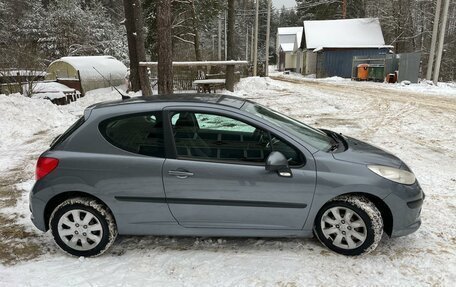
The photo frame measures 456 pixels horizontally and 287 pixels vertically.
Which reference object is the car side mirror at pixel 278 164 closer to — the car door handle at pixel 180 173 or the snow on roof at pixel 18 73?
the car door handle at pixel 180 173

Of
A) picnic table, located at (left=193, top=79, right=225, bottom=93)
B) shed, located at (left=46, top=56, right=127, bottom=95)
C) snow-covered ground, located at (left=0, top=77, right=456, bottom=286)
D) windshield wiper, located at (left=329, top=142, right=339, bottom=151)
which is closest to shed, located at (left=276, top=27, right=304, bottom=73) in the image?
shed, located at (left=46, top=56, right=127, bottom=95)

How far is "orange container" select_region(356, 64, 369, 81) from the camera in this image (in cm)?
2600

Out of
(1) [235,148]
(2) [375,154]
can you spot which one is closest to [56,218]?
(1) [235,148]

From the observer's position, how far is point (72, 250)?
139 inches

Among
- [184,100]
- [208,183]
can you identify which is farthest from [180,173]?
[184,100]

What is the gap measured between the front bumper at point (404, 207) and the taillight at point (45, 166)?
10.2 ft

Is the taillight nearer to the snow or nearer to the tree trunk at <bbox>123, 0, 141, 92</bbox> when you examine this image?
the snow

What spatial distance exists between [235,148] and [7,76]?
13043 mm

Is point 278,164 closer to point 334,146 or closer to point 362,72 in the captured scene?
point 334,146

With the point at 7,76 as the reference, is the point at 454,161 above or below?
below

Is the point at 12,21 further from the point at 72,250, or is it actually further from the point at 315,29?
the point at 72,250

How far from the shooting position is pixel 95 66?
1823 centimetres

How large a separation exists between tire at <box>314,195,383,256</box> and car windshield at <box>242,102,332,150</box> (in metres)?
0.58

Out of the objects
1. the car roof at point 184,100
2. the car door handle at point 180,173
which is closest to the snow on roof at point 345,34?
the car roof at point 184,100
